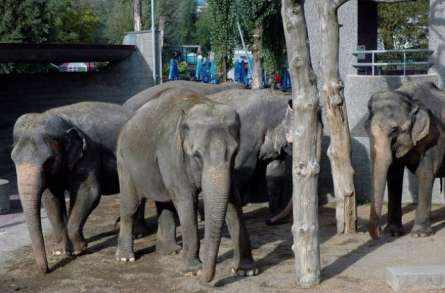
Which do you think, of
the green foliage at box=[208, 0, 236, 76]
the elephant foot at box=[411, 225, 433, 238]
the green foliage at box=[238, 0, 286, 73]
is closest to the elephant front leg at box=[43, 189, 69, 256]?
the elephant foot at box=[411, 225, 433, 238]

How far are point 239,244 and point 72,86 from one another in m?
12.5

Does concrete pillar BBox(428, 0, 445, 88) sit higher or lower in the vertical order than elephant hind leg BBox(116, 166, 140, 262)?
higher

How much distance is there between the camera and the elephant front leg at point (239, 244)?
24.4 ft

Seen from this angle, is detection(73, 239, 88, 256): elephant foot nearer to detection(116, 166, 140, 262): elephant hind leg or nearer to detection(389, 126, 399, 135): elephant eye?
detection(116, 166, 140, 262): elephant hind leg

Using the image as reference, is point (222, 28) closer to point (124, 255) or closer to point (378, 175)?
point (378, 175)

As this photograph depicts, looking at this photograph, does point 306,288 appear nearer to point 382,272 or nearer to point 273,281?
point 273,281

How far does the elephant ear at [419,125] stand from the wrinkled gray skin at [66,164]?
3.55 metres

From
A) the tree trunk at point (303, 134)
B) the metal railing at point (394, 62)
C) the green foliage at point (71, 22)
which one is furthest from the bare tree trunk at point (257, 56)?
the green foliage at point (71, 22)

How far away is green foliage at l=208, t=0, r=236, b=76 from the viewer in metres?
18.6

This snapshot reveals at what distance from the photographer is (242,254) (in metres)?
7.51

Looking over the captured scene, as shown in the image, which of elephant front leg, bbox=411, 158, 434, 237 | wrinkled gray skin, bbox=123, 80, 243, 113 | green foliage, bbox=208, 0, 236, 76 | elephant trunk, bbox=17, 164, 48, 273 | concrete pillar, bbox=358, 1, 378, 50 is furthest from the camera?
green foliage, bbox=208, 0, 236, 76

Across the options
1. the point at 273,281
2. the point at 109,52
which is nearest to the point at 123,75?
the point at 109,52

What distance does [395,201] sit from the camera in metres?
9.18

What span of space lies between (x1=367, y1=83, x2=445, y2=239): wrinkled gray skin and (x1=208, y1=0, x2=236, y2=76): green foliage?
9.71 meters
